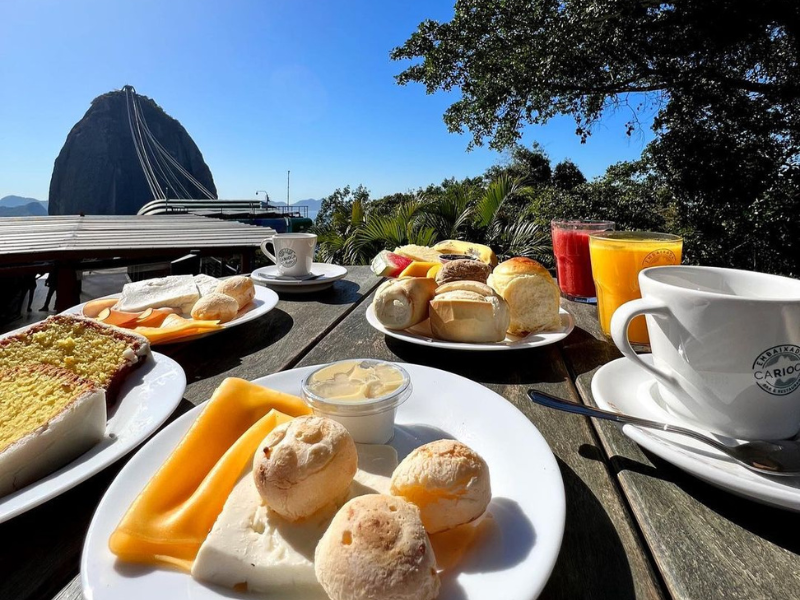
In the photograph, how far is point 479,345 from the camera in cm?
119

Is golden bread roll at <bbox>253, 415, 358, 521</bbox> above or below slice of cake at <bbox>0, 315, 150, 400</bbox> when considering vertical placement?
above

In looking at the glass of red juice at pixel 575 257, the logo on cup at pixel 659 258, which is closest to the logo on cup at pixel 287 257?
the glass of red juice at pixel 575 257

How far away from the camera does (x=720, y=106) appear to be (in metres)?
7.52

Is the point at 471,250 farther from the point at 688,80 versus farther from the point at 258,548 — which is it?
the point at 688,80

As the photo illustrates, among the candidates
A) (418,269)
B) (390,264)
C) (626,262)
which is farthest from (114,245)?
(626,262)

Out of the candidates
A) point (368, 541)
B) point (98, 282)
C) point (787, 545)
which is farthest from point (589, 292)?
point (98, 282)

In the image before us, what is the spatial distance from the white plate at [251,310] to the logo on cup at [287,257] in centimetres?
33

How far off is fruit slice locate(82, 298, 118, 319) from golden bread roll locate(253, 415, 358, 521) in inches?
51.8

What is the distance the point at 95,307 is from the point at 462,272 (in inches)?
52.0

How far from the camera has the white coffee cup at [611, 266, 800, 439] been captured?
681mm

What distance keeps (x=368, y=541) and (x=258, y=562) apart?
0.13 metres

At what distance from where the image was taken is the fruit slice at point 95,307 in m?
1.57

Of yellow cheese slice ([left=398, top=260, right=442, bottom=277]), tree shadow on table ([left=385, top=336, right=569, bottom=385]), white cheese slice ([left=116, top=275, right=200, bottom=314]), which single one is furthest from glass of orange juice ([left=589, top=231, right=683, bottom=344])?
white cheese slice ([left=116, top=275, right=200, bottom=314])

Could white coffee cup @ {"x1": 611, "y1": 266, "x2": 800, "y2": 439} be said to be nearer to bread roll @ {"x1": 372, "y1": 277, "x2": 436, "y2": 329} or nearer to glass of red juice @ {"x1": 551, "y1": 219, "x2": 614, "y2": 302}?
bread roll @ {"x1": 372, "y1": 277, "x2": 436, "y2": 329}
